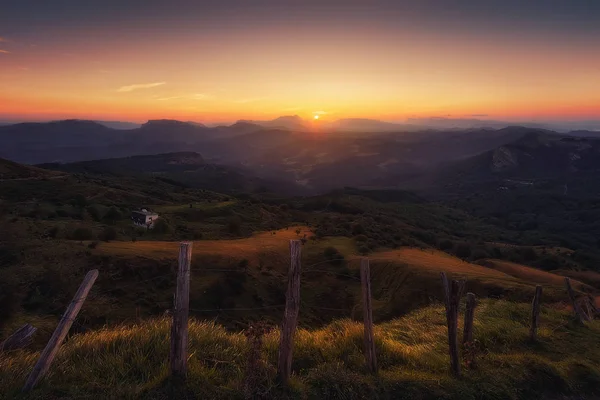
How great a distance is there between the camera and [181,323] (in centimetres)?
630

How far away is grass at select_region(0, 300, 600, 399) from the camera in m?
6.05

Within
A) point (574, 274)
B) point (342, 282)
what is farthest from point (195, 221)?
point (574, 274)

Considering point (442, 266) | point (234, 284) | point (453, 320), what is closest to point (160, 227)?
point (234, 284)

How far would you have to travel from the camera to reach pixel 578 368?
9062 millimetres

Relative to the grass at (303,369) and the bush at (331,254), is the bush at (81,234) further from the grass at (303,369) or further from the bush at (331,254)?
the grass at (303,369)

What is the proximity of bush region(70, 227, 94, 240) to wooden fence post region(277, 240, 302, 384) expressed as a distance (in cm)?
3059

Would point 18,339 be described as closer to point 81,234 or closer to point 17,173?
point 81,234

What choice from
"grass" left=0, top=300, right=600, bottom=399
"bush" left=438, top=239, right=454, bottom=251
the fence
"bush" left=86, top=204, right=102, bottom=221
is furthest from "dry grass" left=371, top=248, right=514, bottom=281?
"bush" left=86, top=204, right=102, bottom=221

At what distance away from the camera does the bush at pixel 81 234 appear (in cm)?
3127

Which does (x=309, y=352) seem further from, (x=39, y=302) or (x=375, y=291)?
(x=375, y=291)

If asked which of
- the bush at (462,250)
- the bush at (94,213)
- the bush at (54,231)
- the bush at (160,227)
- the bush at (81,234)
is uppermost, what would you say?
the bush at (54,231)

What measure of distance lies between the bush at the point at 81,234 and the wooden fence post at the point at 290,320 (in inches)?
1204

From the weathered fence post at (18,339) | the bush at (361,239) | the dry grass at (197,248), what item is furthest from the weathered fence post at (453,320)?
the bush at (361,239)

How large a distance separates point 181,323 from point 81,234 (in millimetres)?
→ 30332
